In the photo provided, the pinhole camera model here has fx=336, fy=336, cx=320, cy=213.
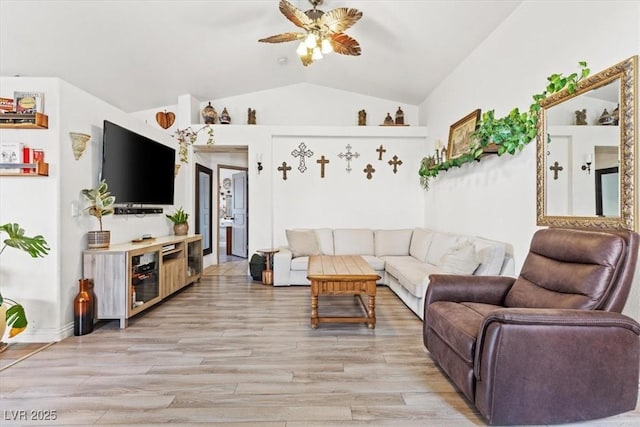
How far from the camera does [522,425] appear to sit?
1751 millimetres

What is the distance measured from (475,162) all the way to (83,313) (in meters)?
4.38

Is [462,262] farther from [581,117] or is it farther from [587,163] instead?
[581,117]

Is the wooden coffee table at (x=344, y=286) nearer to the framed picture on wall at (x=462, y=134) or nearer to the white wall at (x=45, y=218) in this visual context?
the framed picture on wall at (x=462, y=134)

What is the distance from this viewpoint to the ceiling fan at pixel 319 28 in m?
2.98

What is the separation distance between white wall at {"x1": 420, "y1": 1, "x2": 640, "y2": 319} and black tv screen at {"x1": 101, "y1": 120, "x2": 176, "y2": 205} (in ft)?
13.2

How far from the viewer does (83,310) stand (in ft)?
9.90

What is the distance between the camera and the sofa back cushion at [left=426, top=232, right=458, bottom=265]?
422cm

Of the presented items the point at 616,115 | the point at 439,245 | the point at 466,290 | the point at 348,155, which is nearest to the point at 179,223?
the point at 348,155

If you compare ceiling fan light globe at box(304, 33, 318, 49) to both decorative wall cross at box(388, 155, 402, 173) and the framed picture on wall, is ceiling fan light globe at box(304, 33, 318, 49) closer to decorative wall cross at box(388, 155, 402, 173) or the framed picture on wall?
the framed picture on wall

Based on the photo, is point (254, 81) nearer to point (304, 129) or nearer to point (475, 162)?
A: point (304, 129)

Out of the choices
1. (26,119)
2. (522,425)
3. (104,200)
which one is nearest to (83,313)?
(104,200)

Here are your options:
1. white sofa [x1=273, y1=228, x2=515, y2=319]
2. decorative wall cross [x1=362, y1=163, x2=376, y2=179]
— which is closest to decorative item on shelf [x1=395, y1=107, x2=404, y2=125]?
decorative wall cross [x1=362, y1=163, x2=376, y2=179]

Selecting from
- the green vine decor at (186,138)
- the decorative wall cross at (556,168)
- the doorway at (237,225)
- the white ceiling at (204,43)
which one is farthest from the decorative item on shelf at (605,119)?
the doorway at (237,225)

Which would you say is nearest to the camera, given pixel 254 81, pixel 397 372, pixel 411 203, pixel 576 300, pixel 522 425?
pixel 522 425
